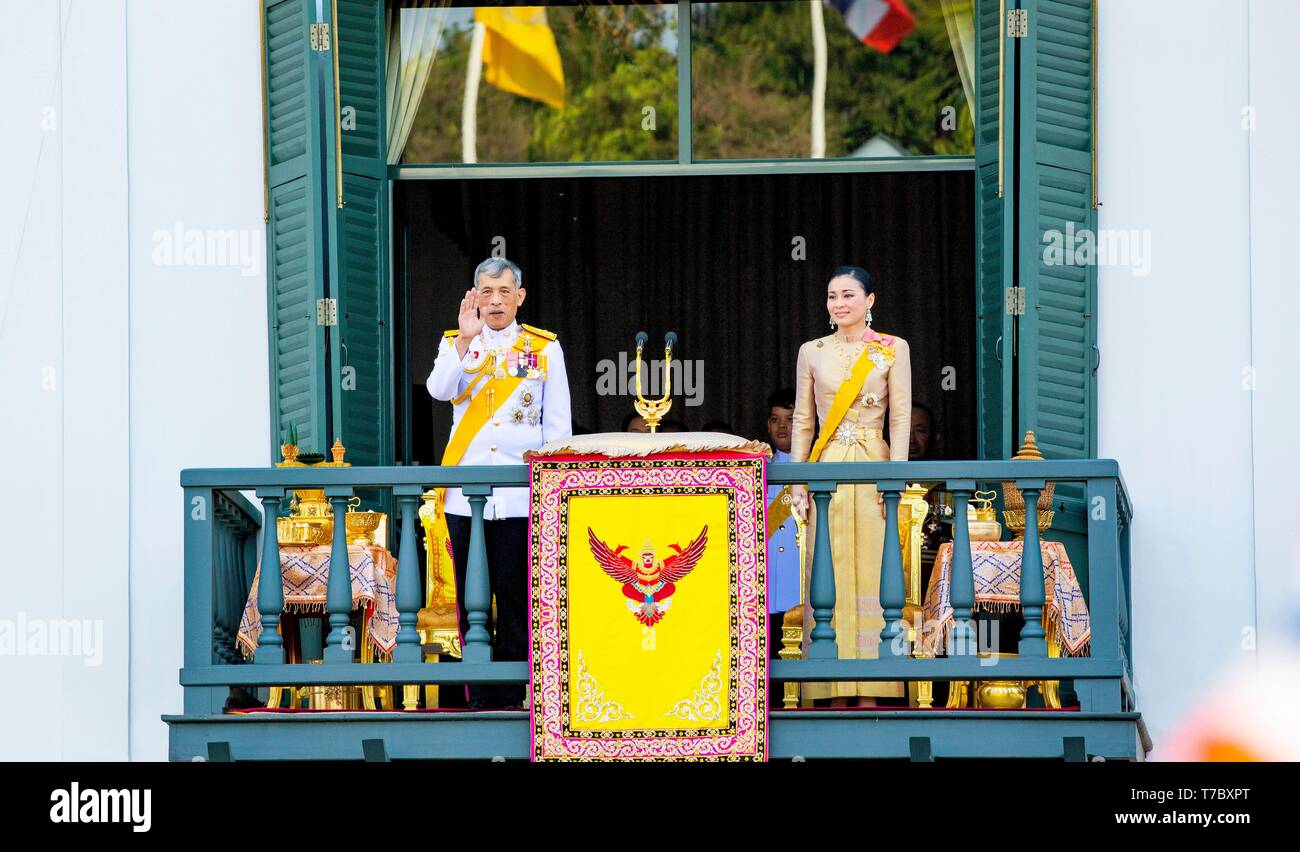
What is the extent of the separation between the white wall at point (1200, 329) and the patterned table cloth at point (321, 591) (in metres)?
3.28

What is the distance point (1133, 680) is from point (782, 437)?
90.6 inches

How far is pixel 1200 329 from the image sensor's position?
37.8 feet

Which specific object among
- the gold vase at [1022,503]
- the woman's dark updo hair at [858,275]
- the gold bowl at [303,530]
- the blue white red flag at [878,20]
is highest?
the blue white red flag at [878,20]

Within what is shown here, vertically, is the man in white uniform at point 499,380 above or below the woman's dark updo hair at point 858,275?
below

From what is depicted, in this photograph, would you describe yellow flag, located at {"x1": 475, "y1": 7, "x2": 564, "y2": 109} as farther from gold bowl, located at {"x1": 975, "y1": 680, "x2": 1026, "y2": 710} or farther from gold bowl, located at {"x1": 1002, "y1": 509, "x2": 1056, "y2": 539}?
gold bowl, located at {"x1": 975, "y1": 680, "x2": 1026, "y2": 710}

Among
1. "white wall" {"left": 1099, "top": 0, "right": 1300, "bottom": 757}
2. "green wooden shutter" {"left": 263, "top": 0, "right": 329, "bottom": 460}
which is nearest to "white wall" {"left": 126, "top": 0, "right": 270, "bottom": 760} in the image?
"green wooden shutter" {"left": 263, "top": 0, "right": 329, "bottom": 460}

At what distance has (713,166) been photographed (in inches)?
507

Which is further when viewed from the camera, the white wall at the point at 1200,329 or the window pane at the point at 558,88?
the window pane at the point at 558,88

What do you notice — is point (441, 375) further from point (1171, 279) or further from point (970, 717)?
point (1171, 279)

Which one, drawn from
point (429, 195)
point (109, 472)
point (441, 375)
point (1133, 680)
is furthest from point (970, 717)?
point (429, 195)

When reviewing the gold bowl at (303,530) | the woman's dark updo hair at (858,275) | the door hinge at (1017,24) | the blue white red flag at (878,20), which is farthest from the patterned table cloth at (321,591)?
the blue white red flag at (878,20)

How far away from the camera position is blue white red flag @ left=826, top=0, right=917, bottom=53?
1287cm

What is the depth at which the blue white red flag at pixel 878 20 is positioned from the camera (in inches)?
507
